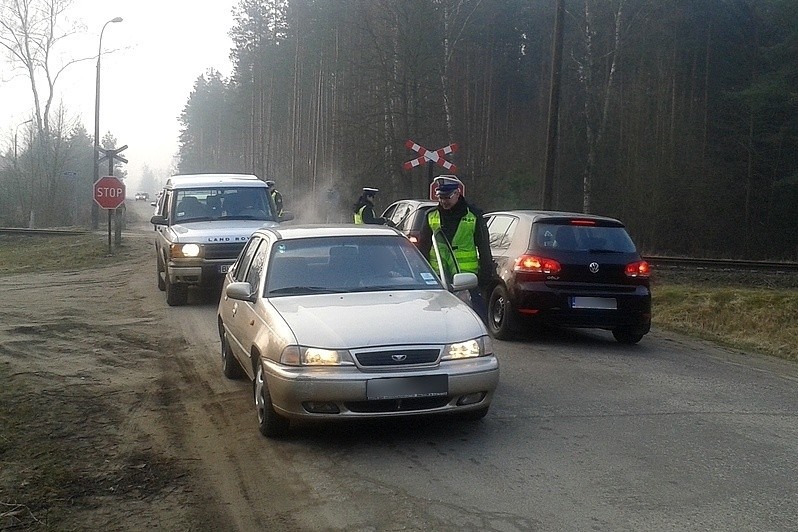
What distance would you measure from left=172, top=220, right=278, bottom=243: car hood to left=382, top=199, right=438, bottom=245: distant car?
6.90ft

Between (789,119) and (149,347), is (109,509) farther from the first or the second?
(789,119)

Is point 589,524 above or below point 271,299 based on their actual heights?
below

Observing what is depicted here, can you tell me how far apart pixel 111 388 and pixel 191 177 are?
847 cm

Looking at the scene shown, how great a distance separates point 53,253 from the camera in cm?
2462

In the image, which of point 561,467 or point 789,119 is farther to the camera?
point 789,119

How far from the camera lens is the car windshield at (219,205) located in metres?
14.9

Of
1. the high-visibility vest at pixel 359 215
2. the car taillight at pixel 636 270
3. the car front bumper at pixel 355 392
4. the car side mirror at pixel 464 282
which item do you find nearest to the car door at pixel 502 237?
the car taillight at pixel 636 270

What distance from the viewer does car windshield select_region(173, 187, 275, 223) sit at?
14.9 metres

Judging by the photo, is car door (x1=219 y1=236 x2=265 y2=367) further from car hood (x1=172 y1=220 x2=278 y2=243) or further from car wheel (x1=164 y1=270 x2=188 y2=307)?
car wheel (x1=164 y1=270 x2=188 y2=307)

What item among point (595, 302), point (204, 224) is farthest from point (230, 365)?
point (204, 224)

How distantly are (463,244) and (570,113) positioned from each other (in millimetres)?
36449

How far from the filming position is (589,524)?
4676mm

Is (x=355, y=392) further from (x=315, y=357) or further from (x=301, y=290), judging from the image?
(x=301, y=290)

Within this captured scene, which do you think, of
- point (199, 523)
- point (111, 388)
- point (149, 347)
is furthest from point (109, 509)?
point (149, 347)
